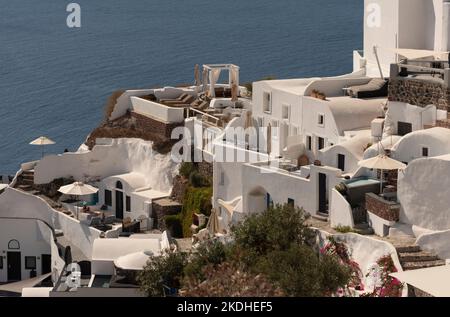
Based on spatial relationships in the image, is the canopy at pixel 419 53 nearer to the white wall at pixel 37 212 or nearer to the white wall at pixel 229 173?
the white wall at pixel 229 173

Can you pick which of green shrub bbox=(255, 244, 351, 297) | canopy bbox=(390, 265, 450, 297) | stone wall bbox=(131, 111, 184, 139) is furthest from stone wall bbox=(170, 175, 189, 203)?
canopy bbox=(390, 265, 450, 297)

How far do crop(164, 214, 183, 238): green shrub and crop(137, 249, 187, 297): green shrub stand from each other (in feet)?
44.7

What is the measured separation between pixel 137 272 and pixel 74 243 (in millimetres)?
15068

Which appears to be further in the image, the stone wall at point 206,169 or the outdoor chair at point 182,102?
the outdoor chair at point 182,102

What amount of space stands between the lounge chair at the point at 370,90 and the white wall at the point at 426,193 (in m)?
11.7

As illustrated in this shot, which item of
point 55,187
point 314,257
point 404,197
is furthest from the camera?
point 55,187

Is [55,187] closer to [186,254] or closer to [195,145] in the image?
[195,145]

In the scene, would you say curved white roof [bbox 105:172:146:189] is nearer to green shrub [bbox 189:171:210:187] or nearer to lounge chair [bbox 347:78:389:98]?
green shrub [bbox 189:171:210:187]

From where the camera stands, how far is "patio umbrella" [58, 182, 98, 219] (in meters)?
61.4

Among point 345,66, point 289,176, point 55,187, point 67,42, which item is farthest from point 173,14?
point 289,176

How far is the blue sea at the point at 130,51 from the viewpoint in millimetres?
115312

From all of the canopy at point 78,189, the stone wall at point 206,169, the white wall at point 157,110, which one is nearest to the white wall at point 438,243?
the stone wall at point 206,169

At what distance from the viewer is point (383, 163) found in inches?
1734

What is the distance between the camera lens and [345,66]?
129 m
